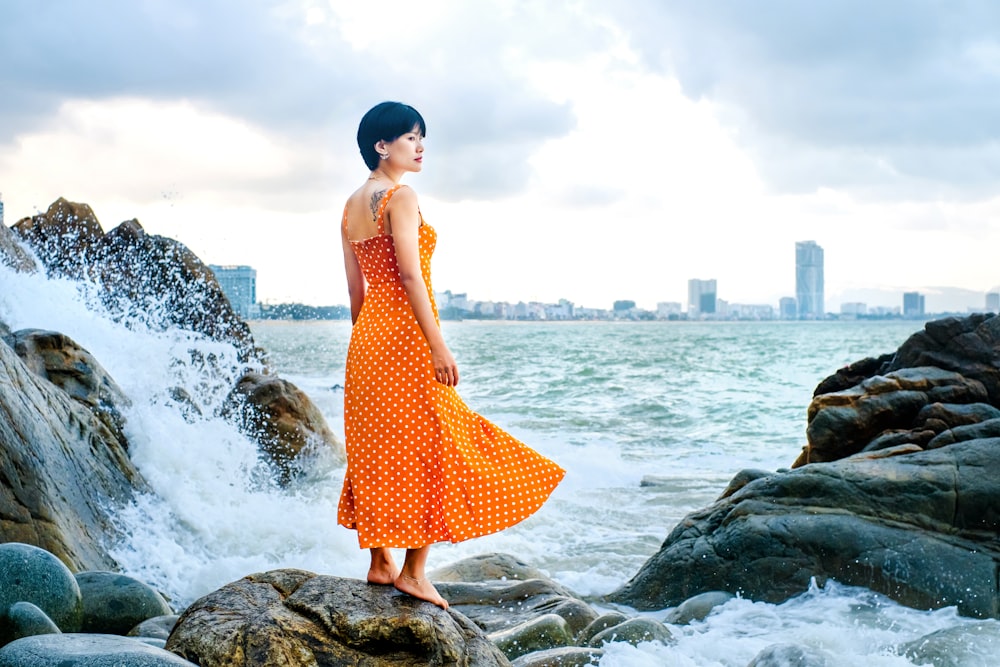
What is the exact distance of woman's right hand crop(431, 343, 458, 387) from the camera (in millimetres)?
4020

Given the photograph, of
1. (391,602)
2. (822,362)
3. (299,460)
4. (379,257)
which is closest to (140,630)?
(391,602)

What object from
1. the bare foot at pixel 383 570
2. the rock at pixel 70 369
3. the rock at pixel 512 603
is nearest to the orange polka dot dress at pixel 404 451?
the bare foot at pixel 383 570

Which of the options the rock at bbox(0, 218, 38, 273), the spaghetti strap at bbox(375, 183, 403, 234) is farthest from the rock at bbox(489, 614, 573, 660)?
the rock at bbox(0, 218, 38, 273)

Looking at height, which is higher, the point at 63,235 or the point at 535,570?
the point at 63,235

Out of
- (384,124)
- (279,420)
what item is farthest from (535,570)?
(279,420)

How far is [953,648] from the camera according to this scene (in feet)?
18.7

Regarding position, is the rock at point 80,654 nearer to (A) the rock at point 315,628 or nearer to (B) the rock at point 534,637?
(A) the rock at point 315,628

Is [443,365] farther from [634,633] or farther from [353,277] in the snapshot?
[634,633]

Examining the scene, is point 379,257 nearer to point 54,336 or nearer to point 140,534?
point 140,534

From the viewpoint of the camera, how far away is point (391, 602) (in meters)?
3.98

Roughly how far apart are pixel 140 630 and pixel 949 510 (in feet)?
18.6

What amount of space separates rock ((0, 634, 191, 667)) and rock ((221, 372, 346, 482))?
1026 centimetres

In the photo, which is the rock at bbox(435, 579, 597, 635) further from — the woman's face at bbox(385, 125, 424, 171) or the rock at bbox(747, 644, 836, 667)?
the woman's face at bbox(385, 125, 424, 171)

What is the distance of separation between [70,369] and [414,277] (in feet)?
20.3
